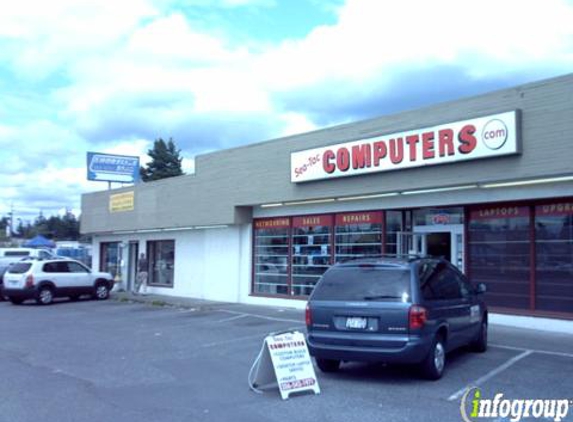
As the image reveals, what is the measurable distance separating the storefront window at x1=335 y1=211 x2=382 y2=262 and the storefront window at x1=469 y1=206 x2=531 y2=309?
278 cm

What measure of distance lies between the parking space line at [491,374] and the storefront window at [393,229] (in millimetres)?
6183

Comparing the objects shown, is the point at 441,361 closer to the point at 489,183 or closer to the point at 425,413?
the point at 425,413

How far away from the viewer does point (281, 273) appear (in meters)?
19.9

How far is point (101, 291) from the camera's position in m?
25.0

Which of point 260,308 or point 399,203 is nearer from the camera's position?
point 399,203

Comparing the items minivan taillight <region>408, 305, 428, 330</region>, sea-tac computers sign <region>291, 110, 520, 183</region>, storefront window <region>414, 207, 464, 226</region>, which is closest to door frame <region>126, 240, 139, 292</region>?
sea-tac computers sign <region>291, 110, 520, 183</region>

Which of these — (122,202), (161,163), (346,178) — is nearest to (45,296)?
(122,202)

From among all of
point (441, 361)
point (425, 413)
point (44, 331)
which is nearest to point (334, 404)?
point (425, 413)

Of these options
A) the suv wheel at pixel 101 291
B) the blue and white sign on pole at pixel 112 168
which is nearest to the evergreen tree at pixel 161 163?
the blue and white sign on pole at pixel 112 168

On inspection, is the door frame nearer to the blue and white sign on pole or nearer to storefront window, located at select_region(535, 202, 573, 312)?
the blue and white sign on pole

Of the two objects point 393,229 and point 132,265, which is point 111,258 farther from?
point 393,229

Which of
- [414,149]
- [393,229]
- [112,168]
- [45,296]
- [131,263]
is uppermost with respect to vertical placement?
[112,168]

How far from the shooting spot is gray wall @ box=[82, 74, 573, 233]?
12.3 m

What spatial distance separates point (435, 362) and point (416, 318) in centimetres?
83
